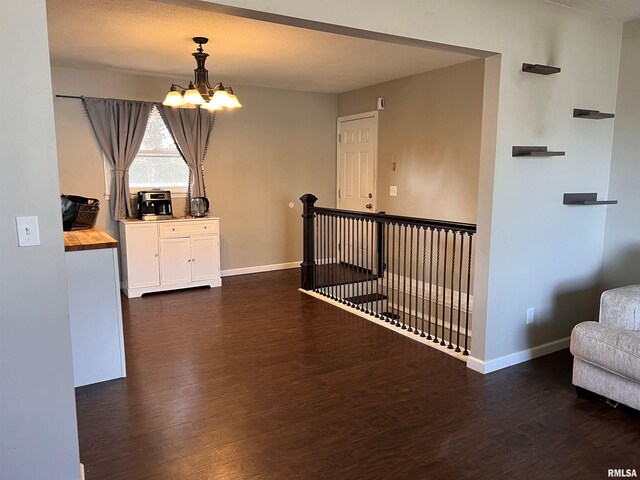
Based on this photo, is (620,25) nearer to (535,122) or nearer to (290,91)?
(535,122)

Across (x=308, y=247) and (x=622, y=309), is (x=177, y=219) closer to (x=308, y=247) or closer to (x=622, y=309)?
(x=308, y=247)

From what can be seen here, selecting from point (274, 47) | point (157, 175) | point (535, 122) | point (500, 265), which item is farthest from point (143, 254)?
point (535, 122)

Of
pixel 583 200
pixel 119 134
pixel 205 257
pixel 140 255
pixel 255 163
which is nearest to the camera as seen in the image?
pixel 583 200

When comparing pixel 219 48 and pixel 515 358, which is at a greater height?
pixel 219 48

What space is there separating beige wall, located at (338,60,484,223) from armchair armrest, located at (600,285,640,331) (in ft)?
6.80

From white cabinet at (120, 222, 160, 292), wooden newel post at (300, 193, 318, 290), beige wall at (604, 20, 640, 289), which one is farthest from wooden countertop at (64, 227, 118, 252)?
beige wall at (604, 20, 640, 289)

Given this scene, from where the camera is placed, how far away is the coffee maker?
5.33 metres

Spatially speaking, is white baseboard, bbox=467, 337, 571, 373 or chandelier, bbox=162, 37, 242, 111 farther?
chandelier, bbox=162, 37, 242, 111

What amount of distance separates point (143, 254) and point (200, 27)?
2687mm

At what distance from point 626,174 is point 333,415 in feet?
9.50

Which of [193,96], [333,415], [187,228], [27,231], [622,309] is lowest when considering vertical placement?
[333,415]

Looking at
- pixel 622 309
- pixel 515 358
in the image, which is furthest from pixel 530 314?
pixel 622 309

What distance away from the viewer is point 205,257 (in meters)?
5.60

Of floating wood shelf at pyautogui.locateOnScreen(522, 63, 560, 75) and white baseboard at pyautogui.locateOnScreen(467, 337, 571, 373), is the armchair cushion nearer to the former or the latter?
white baseboard at pyautogui.locateOnScreen(467, 337, 571, 373)
